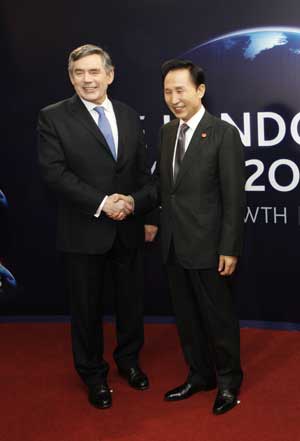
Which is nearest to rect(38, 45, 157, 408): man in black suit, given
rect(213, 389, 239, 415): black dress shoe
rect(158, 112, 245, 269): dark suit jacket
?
rect(158, 112, 245, 269): dark suit jacket

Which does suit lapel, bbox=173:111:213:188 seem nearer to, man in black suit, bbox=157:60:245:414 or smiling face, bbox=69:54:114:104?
man in black suit, bbox=157:60:245:414

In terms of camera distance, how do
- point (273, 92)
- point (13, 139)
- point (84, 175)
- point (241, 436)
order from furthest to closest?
point (13, 139), point (273, 92), point (84, 175), point (241, 436)

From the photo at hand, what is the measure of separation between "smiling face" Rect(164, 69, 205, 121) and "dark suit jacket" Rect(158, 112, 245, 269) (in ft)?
0.30

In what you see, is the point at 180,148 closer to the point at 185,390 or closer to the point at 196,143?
the point at 196,143

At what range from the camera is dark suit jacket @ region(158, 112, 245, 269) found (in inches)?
114

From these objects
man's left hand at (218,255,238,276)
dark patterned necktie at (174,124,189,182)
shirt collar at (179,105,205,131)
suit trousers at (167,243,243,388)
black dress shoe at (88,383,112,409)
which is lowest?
black dress shoe at (88,383,112,409)

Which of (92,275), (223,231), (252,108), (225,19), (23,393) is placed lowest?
(23,393)

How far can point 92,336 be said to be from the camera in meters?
3.29

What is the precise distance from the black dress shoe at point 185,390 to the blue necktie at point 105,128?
123 cm

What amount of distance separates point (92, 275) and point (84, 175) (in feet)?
1.69

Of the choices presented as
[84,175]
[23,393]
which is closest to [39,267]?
[23,393]

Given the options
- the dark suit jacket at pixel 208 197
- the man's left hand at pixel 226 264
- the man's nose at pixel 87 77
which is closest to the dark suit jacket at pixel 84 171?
the man's nose at pixel 87 77

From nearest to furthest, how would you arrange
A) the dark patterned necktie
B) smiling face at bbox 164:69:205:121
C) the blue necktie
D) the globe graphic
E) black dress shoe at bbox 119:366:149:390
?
smiling face at bbox 164:69:205:121, the dark patterned necktie, the blue necktie, black dress shoe at bbox 119:366:149:390, the globe graphic

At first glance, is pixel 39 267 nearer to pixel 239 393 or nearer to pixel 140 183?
pixel 140 183
